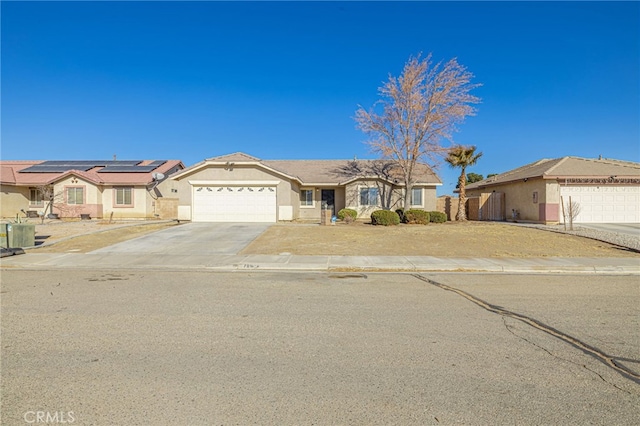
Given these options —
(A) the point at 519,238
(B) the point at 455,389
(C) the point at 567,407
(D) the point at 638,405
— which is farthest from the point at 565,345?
(A) the point at 519,238

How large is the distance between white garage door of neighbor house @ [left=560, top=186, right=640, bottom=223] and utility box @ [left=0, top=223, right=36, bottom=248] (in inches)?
1118

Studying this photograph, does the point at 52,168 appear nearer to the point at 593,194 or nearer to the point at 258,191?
the point at 258,191

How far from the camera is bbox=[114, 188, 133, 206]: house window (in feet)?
93.6

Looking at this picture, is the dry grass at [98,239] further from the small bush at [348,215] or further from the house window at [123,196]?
the small bush at [348,215]

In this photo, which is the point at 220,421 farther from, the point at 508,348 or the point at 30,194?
the point at 30,194

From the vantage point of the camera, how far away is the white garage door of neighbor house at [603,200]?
75.4ft

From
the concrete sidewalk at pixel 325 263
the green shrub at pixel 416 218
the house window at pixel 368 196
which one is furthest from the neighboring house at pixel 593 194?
the concrete sidewalk at pixel 325 263

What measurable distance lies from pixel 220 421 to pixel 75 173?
102 ft

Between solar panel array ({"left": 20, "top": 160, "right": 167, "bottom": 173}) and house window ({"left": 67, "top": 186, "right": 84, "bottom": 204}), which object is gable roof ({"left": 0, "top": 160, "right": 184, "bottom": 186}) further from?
house window ({"left": 67, "top": 186, "right": 84, "bottom": 204})

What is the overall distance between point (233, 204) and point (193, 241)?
869cm

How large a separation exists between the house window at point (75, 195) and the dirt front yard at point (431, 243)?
1794 cm

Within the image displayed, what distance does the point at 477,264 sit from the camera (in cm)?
1164

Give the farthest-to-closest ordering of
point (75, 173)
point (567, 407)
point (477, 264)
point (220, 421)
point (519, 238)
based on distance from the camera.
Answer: point (75, 173) → point (519, 238) → point (477, 264) → point (567, 407) → point (220, 421)

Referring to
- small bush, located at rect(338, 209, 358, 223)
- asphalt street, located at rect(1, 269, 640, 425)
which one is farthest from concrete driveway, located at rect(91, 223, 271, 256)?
asphalt street, located at rect(1, 269, 640, 425)
